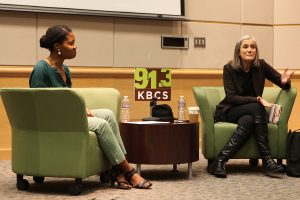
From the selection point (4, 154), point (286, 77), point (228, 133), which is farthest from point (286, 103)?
point (4, 154)

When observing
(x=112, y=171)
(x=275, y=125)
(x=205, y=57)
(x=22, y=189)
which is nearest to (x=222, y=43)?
(x=205, y=57)

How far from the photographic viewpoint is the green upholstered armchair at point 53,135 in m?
3.42

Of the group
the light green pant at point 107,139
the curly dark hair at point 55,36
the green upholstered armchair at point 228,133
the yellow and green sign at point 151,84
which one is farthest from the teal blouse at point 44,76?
the green upholstered armchair at point 228,133

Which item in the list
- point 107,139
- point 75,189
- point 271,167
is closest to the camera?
point 75,189

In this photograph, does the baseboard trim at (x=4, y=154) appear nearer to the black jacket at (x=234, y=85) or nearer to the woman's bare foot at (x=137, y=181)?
the woman's bare foot at (x=137, y=181)

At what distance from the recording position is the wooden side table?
13.0 ft

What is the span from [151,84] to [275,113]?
1.08 meters

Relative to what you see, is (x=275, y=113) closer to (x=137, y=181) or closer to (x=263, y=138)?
(x=263, y=138)

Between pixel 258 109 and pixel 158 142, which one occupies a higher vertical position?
pixel 258 109

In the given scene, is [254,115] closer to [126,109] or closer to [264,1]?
[126,109]

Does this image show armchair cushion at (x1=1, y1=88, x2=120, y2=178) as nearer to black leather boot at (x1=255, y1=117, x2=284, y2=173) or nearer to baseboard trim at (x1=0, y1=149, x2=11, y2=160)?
black leather boot at (x1=255, y1=117, x2=284, y2=173)

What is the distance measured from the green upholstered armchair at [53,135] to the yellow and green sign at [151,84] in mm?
1035

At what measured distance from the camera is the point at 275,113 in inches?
172

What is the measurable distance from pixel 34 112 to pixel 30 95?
123 mm
